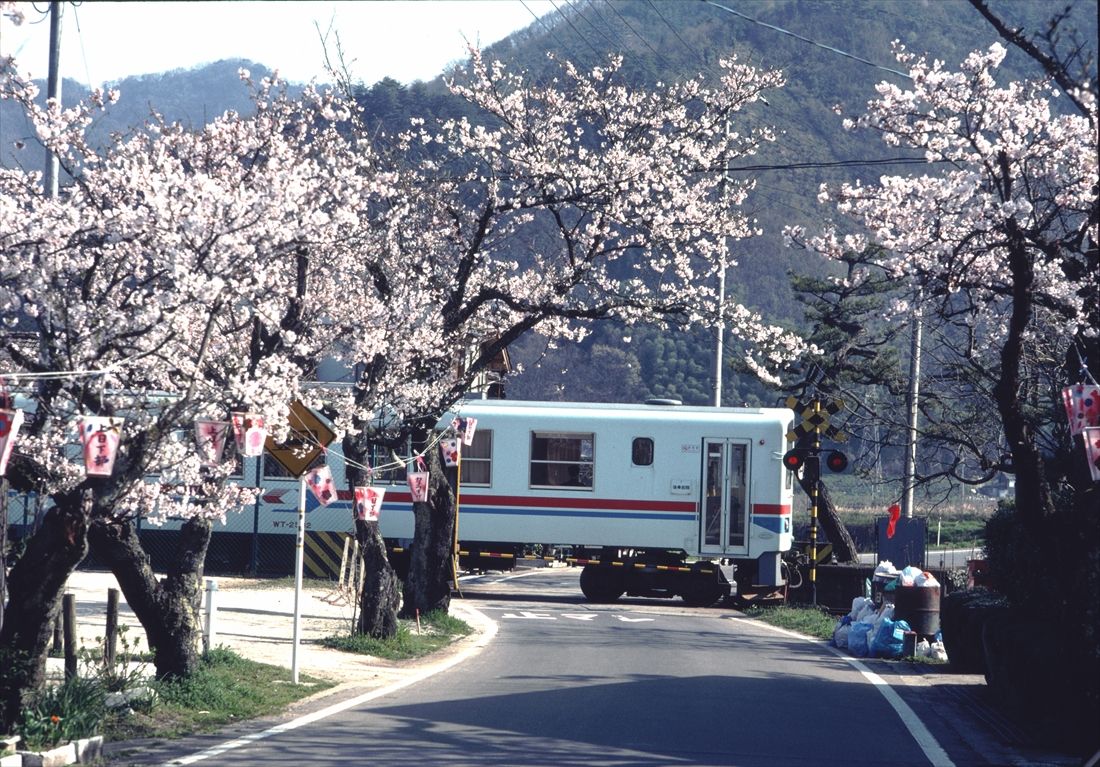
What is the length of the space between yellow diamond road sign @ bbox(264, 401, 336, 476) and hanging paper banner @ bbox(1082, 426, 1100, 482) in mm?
7811

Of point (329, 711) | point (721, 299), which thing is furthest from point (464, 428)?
point (329, 711)

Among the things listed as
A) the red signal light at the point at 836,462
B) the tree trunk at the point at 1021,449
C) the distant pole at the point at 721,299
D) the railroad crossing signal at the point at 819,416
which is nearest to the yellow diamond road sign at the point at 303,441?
the distant pole at the point at 721,299

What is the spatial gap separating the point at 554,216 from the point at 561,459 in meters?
8.63

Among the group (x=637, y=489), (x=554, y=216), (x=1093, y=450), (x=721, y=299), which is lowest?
(x=637, y=489)

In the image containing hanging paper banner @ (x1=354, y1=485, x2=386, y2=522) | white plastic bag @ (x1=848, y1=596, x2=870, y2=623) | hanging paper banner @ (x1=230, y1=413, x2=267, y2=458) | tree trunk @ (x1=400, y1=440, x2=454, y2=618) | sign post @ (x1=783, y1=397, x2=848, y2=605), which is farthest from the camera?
sign post @ (x1=783, y1=397, x2=848, y2=605)

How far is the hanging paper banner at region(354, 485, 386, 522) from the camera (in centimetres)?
1706

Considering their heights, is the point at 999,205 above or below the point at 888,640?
above

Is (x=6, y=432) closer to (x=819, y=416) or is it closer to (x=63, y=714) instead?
(x=63, y=714)

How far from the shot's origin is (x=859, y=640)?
1912 cm

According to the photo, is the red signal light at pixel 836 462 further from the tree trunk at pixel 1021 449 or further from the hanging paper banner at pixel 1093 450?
the hanging paper banner at pixel 1093 450

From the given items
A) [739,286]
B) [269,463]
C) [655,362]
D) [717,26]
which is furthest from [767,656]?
[717,26]

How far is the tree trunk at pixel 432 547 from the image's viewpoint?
20.6m

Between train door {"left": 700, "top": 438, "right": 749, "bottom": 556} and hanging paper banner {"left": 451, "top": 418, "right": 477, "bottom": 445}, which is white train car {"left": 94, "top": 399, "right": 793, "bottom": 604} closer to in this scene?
train door {"left": 700, "top": 438, "right": 749, "bottom": 556}

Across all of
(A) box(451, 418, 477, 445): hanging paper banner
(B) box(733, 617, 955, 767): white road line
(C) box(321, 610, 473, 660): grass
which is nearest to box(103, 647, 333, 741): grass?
(C) box(321, 610, 473, 660): grass
